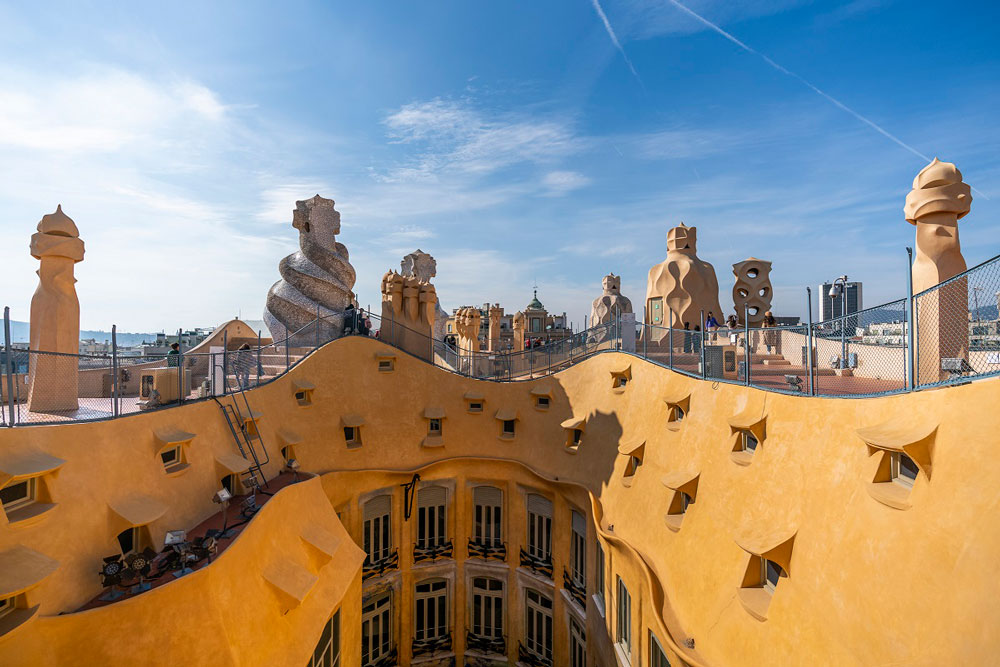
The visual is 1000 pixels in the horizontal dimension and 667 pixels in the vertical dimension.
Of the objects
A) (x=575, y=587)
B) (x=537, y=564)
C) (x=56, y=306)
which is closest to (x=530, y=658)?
(x=537, y=564)

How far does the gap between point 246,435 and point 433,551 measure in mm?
9248

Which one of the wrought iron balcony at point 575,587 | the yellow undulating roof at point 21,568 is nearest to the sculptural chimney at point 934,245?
the wrought iron balcony at point 575,587

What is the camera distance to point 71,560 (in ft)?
25.0

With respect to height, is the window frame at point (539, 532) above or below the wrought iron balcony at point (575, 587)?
above

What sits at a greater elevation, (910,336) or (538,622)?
(910,336)

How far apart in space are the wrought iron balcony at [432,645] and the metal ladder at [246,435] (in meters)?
10.1

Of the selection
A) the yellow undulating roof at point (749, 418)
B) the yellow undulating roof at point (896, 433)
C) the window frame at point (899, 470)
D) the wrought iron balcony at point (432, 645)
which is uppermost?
the yellow undulating roof at point (896, 433)

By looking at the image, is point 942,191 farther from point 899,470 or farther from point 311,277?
point 311,277

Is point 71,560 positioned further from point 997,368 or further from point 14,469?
point 997,368

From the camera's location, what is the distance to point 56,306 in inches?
420

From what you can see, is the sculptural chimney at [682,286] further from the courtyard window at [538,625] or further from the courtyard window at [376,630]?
the courtyard window at [376,630]

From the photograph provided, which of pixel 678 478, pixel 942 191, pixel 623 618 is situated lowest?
pixel 623 618

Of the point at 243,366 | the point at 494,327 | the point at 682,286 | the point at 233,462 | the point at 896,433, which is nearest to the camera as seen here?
the point at 896,433

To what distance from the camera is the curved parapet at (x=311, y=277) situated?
21.1m
